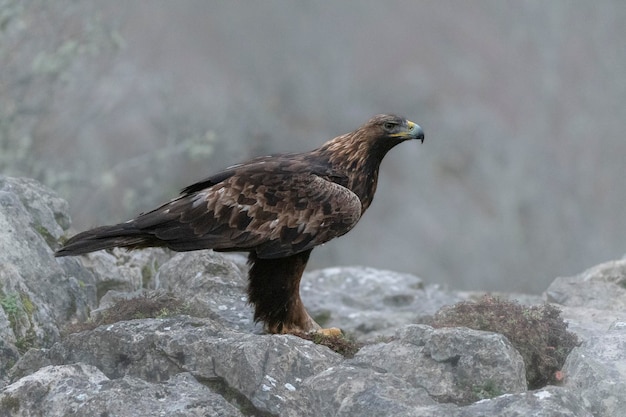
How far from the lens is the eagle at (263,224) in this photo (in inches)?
325

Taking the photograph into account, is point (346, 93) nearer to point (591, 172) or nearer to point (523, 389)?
point (591, 172)

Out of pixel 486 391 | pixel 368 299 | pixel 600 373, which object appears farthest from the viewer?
pixel 368 299

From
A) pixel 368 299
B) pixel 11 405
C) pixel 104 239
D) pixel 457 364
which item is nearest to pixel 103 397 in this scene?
pixel 11 405

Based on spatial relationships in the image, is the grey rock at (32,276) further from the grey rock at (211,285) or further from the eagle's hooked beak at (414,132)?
the eagle's hooked beak at (414,132)

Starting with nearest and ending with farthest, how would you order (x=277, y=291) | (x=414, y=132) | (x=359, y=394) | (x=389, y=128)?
(x=359, y=394), (x=277, y=291), (x=414, y=132), (x=389, y=128)

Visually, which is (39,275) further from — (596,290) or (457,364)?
(596,290)

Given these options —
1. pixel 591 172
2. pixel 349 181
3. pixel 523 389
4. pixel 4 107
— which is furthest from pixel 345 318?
pixel 591 172

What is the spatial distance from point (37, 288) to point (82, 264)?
33.9 inches

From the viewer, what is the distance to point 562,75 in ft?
128

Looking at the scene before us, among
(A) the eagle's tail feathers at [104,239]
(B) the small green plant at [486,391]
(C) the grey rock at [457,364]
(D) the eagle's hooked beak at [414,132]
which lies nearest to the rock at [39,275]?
(A) the eagle's tail feathers at [104,239]

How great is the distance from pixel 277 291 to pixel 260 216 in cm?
57

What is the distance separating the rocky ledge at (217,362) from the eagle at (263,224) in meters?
0.41

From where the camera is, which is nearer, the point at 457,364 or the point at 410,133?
the point at 457,364

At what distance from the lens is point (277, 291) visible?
27.7 ft
